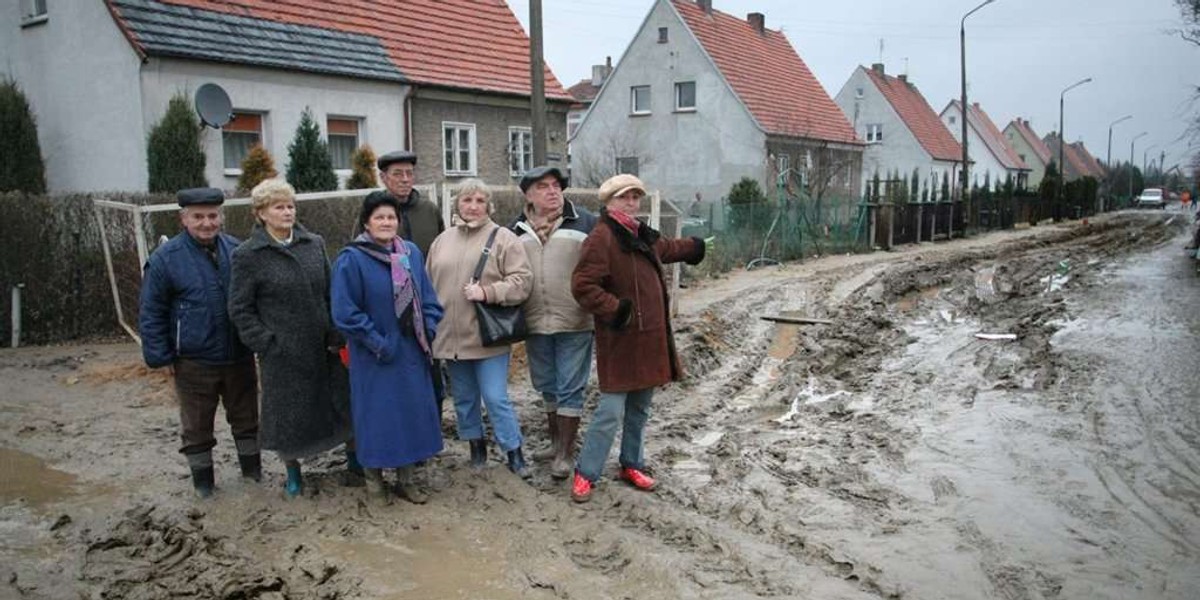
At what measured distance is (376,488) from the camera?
5.14 metres

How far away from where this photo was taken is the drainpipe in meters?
10.1

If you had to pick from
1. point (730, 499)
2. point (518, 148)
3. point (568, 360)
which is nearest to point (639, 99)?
point (518, 148)

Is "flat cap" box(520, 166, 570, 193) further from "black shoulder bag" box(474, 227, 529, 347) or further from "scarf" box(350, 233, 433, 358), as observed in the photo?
"scarf" box(350, 233, 433, 358)

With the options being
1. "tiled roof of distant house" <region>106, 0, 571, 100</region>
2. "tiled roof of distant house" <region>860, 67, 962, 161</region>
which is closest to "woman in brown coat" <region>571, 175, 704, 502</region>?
"tiled roof of distant house" <region>106, 0, 571, 100</region>

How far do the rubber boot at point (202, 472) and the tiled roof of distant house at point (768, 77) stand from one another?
2843cm

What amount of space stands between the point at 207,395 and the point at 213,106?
10.5m

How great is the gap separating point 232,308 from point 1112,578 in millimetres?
4611

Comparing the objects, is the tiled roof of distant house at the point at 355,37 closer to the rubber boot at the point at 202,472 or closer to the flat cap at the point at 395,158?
the flat cap at the point at 395,158

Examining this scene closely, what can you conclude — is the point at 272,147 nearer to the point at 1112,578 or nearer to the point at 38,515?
the point at 38,515

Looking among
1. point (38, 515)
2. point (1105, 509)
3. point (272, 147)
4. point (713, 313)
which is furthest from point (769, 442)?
point (272, 147)

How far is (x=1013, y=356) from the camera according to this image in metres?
9.66

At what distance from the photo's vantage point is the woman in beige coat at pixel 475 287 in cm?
534

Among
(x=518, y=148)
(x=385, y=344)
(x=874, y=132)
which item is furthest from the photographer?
(x=874, y=132)

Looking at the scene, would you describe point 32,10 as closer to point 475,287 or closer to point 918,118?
point 475,287
